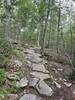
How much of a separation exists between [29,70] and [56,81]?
3.91 ft

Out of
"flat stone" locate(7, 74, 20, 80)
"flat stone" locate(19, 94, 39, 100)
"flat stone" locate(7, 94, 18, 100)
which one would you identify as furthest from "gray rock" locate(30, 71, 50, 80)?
"flat stone" locate(7, 94, 18, 100)

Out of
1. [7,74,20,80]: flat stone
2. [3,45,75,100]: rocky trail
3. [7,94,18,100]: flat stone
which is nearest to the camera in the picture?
[7,94,18,100]: flat stone

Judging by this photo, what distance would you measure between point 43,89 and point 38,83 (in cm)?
36

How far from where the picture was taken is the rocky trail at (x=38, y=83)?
5984 mm

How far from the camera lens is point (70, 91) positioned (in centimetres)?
676

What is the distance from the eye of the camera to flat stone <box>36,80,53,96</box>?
20.1 feet

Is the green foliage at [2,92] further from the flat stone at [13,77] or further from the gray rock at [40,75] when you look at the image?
the gray rock at [40,75]

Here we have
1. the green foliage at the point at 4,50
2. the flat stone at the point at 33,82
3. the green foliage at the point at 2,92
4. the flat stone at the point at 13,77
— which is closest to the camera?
the green foliage at the point at 2,92

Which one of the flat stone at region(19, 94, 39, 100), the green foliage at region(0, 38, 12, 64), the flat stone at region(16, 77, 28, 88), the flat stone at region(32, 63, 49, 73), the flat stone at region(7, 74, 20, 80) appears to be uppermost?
the green foliage at region(0, 38, 12, 64)

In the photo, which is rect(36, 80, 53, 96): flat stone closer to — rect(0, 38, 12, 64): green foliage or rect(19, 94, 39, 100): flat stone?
rect(19, 94, 39, 100): flat stone

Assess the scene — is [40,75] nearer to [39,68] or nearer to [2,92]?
[39,68]

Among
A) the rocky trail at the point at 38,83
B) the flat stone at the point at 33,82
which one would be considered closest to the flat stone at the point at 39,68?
the rocky trail at the point at 38,83

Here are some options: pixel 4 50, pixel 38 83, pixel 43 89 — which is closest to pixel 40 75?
pixel 38 83

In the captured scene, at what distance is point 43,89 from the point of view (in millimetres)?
6254
